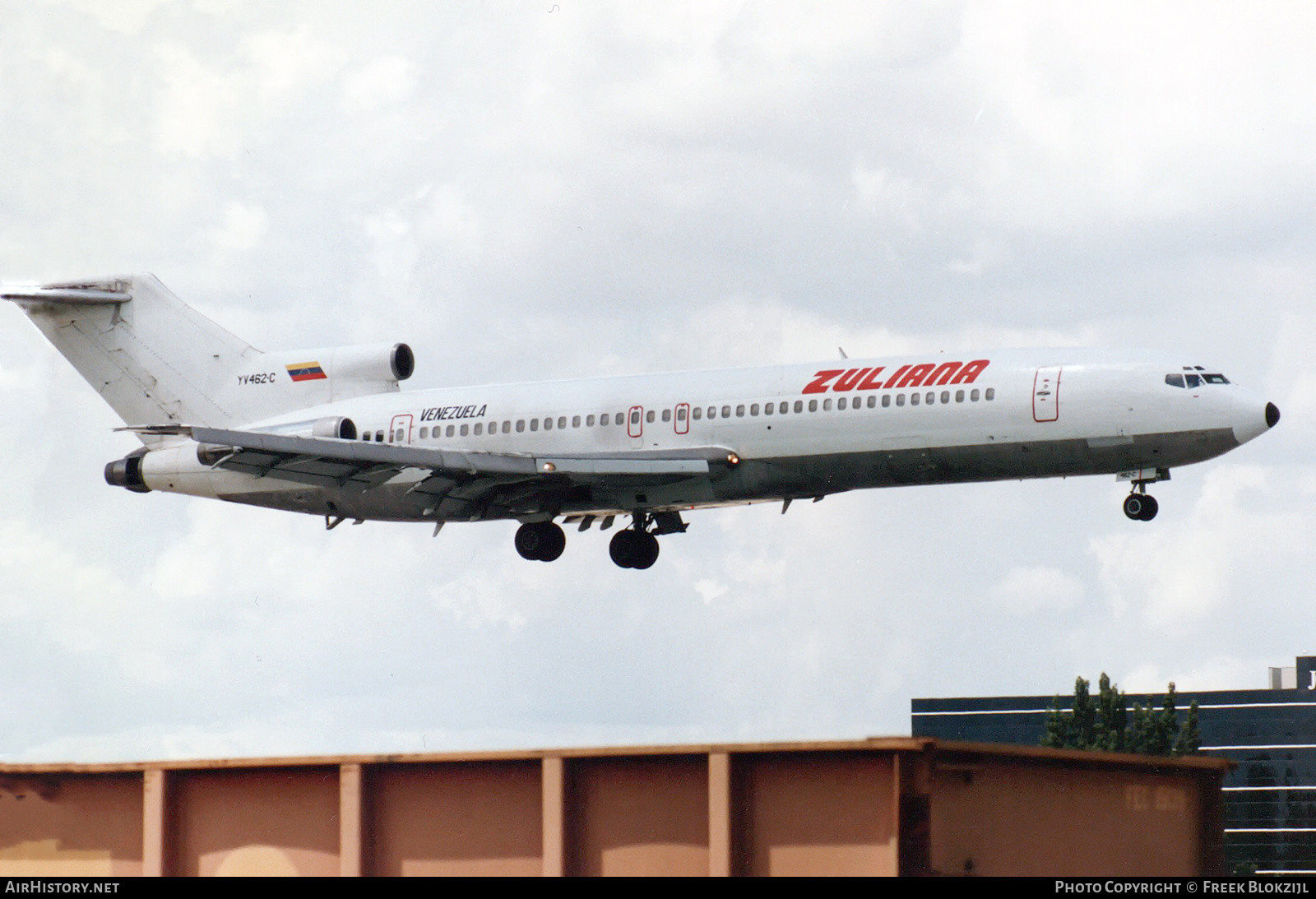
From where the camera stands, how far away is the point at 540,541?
38344 mm

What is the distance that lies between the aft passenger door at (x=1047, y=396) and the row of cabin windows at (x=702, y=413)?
2.42ft

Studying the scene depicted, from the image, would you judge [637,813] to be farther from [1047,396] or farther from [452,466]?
[452,466]

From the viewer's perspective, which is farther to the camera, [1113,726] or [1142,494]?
[1113,726]

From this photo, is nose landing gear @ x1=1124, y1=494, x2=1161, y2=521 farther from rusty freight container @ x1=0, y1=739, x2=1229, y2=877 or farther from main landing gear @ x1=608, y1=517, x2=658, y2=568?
rusty freight container @ x1=0, y1=739, x2=1229, y2=877

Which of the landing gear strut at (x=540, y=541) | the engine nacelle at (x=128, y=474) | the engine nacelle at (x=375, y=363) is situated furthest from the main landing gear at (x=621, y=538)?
the engine nacelle at (x=128, y=474)

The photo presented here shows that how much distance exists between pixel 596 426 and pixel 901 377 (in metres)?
6.71

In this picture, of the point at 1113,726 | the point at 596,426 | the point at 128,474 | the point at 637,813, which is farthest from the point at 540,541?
the point at 1113,726

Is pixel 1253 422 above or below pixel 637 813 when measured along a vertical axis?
above

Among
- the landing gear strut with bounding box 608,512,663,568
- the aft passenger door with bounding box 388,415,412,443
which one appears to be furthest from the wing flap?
the landing gear strut with bounding box 608,512,663,568

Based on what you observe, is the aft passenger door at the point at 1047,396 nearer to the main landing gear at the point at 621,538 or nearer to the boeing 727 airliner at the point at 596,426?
the boeing 727 airliner at the point at 596,426

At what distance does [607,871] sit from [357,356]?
28.1 m

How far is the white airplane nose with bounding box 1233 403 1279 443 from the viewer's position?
3055cm

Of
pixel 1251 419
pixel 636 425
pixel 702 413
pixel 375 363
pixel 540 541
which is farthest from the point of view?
pixel 375 363
